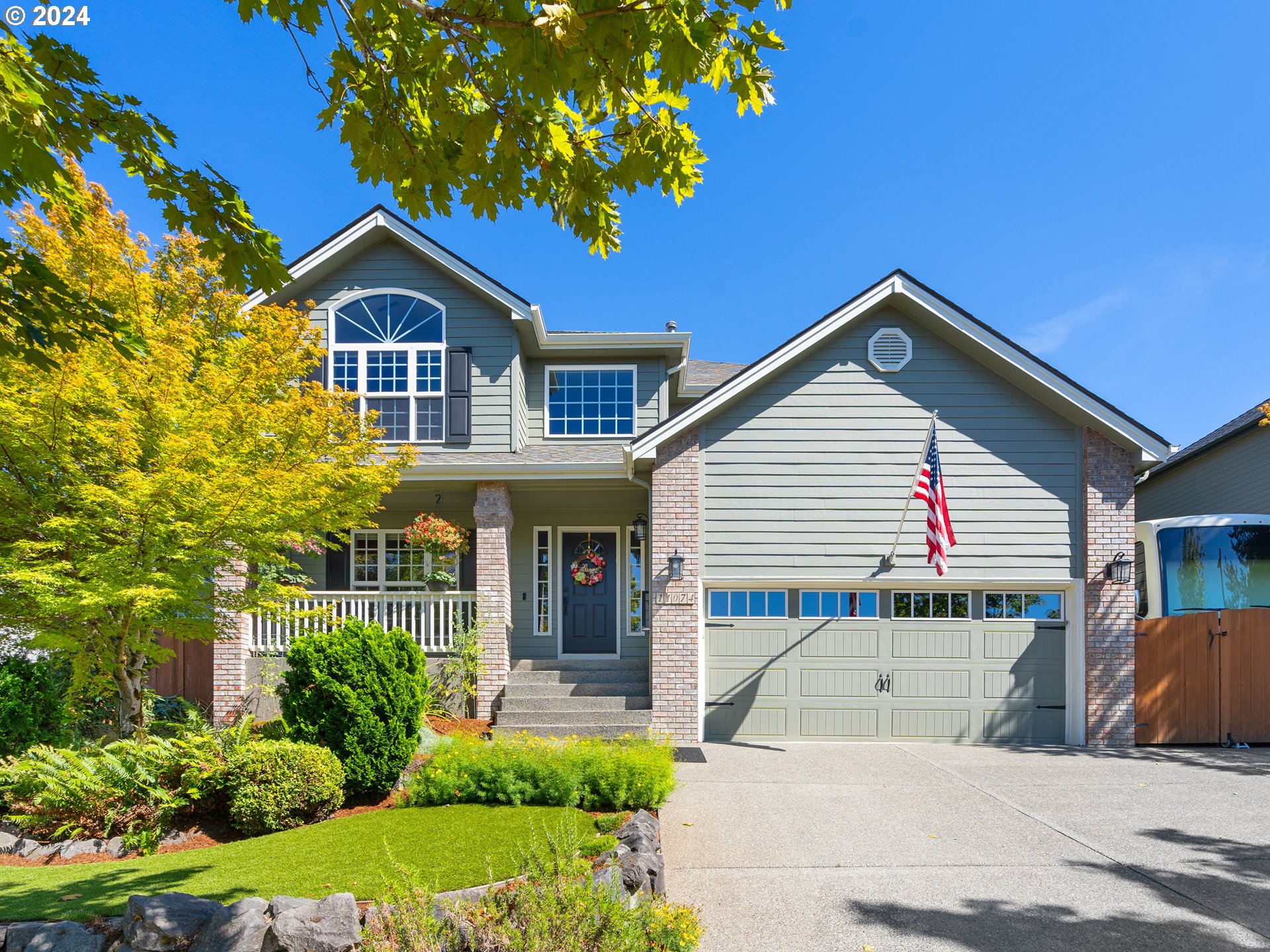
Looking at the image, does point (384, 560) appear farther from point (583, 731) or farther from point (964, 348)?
point (964, 348)

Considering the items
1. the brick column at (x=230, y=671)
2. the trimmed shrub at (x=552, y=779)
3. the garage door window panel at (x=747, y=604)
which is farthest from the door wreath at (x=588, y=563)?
the trimmed shrub at (x=552, y=779)

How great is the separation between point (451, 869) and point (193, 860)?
2.46 metres

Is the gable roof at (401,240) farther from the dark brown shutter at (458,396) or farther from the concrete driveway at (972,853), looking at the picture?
the concrete driveway at (972,853)

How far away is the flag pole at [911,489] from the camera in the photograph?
10.9m

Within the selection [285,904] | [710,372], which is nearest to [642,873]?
[285,904]

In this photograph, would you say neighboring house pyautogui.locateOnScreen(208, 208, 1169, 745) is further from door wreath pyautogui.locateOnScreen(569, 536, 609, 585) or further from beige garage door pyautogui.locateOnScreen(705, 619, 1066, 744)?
door wreath pyautogui.locateOnScreen(569, 536, 609, 585)

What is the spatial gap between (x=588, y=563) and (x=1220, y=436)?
12.6m

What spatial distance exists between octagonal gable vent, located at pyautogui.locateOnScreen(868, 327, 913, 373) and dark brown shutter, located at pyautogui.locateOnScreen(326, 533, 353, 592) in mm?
9220

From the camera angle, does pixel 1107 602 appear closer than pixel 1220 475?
Yes

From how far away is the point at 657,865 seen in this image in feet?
18.5

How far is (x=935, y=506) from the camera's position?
415 inches

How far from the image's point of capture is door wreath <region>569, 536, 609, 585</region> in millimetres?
14188

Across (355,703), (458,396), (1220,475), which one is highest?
(458,396)

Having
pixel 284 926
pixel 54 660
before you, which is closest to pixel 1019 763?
pixel 284 926
